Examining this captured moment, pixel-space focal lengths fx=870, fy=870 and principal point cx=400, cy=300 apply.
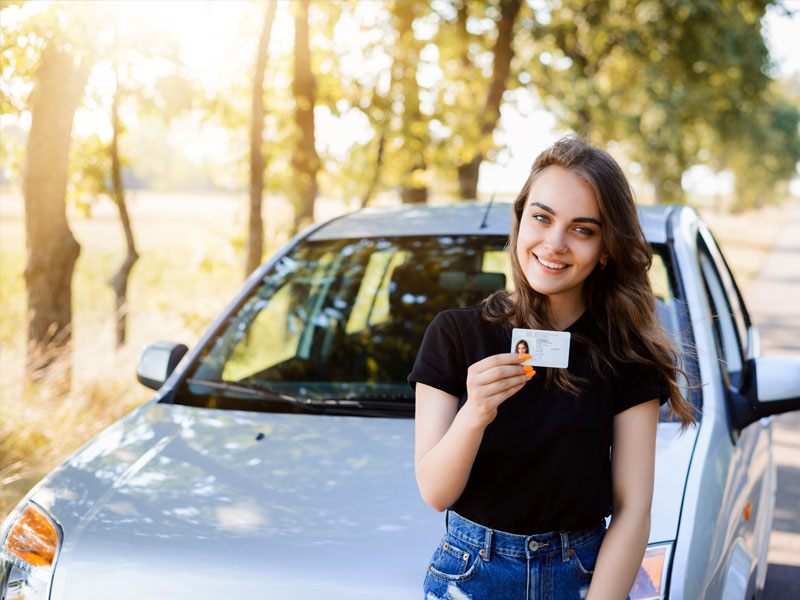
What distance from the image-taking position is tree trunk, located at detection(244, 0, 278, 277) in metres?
6.58

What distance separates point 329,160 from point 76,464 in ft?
23.8

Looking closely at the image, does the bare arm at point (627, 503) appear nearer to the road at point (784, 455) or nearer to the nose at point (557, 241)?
the nose at point (557, 241)

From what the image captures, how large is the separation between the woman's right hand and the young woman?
3.0 inches

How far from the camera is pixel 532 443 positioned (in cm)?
166

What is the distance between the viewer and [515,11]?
12297 mm

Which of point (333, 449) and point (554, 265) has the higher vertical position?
point (554, 265)

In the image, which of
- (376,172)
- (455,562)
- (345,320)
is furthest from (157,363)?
(376,172)

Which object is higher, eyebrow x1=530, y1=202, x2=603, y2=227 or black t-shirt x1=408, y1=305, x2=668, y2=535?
eyebrow x1=530, y1=202, x2=603, y2=227

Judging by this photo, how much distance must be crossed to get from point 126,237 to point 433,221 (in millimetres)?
5399

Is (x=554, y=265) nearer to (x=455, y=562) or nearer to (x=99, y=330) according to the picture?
(x=455, y=562)

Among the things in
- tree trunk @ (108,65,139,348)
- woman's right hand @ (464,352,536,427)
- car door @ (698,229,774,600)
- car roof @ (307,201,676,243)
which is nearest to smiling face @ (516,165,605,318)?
woman's right hand @ (464,352,536,427)

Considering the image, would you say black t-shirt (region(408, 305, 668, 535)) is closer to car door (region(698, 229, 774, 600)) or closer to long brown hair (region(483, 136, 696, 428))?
long brown hair (region(483, 136, 696, 428))

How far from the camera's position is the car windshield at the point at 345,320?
313 centimetres

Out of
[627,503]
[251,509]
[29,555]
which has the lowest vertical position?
[29,555]
